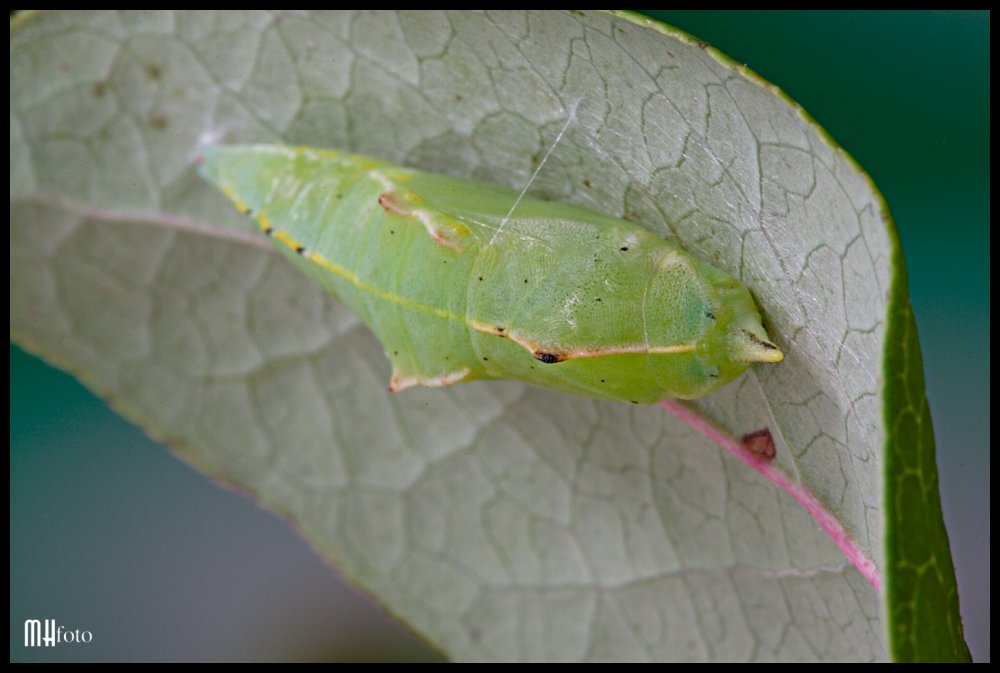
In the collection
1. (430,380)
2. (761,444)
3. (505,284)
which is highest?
(505,284)

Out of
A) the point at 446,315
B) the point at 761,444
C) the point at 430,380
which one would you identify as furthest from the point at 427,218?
the point at 761,444

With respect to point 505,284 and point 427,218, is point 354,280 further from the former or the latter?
point 505,284

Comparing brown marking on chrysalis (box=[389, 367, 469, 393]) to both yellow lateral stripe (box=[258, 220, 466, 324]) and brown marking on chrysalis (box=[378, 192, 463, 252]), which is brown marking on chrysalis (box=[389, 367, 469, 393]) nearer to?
yellow lateral stripe (box=[258, 220, 466, 324])

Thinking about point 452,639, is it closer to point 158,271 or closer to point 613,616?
point 613,616

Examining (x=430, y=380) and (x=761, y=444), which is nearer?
(x=761, y=444)

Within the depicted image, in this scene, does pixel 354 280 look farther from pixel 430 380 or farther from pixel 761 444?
pixel 761 444

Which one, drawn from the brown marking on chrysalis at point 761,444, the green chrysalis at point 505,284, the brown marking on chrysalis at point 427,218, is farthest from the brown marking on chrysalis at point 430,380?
the brown marking on chrysalis at point 761,444

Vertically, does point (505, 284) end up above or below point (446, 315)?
above

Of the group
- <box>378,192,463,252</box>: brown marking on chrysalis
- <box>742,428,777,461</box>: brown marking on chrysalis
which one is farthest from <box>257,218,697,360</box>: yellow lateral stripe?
<box>742,428,777,461</box>: brown marking on chrysalis
